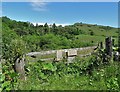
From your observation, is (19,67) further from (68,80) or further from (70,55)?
(70,55)

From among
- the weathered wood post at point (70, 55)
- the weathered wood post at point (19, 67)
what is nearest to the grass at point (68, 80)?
the weathered wood post at point (19, 67)

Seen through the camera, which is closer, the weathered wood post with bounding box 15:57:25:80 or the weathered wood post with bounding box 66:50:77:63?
the weathered wood post with bounding box 15:57:25:80

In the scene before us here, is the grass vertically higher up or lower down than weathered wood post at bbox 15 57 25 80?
lower down

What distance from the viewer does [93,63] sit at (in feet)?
39.4

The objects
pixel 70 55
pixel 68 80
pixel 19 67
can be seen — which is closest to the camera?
pixel 19 67

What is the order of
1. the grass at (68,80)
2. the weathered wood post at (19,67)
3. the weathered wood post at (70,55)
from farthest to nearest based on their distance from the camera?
1. the weathered wood post at (70,55)
2. the weathered wood post at (19,67)
3. the grass at (68,80)

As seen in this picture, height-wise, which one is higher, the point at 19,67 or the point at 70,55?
the point at 70,55

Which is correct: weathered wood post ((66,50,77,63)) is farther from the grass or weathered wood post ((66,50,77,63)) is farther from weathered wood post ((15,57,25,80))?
weathered wood post ((15,57,25,80))

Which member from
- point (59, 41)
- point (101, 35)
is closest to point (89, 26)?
point (101, 35)

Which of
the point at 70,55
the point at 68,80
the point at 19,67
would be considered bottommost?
the point at 68,80

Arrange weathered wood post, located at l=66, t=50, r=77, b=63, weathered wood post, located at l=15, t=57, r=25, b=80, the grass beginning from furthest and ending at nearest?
weathered wood post, located at l=66, t=50, r=77, b=63, weathered wood post, located at l=15, t=57, r=25, b=80, the grass

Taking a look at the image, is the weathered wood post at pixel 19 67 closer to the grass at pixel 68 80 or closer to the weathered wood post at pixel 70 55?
the grass at pixel 68 80

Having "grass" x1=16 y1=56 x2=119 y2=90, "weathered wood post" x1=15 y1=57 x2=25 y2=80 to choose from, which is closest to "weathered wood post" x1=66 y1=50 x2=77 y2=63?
"grass" x1=16 y1=56 x2=119 y2=90

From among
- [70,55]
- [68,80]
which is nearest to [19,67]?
[68,80]
